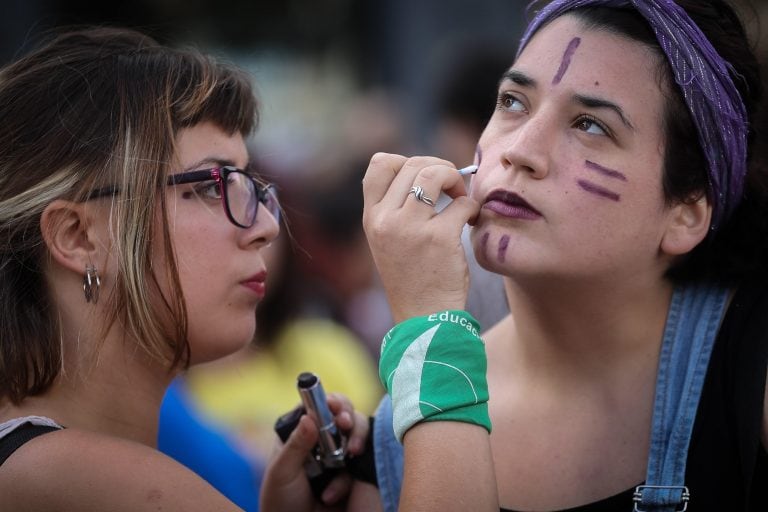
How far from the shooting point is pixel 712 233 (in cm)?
211

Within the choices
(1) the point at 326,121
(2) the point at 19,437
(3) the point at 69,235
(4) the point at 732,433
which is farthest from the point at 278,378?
(1) the point at 326,121

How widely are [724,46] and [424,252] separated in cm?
89

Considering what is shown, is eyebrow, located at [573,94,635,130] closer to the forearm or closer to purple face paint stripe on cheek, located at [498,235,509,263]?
purple face paint stripe on cheek, located at [498,235,509,263]

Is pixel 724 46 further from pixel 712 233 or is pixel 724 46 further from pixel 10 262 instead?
pixel 10 262

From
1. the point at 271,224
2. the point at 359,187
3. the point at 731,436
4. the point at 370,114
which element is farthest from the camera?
the point at 370,114

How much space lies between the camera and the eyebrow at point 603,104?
191 cm

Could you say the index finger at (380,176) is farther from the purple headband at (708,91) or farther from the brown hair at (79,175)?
the purple headband at (708,91)

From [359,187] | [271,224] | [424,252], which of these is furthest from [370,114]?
[424,252]

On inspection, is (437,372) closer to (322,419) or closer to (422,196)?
(422,196)

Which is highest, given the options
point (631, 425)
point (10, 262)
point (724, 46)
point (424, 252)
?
point (724, 46)

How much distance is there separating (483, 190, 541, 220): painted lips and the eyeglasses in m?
0.59

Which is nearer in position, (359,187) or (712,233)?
(712,233)

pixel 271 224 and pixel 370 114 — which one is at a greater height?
pixel 370 114

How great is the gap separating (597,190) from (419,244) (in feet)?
→ 1.41
